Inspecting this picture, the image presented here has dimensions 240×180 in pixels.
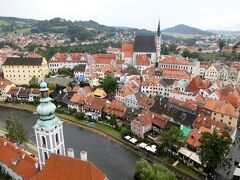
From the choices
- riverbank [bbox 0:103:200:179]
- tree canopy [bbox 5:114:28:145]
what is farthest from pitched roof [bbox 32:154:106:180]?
riverbank [bbox 0:103:200:179]

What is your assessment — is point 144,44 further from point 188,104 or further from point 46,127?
point 46,127

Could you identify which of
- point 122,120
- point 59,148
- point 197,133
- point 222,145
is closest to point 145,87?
point 122,120

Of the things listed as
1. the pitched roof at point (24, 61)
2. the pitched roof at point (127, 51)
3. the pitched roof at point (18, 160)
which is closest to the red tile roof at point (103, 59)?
the pitched roof at point (127, 51)

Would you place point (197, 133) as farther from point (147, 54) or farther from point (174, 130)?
point (147, 54)

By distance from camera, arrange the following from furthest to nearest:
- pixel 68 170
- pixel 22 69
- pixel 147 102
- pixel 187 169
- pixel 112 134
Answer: pixel 22 69 → pixel 147 102 → pixel 112 134 → pixel 187 169 → pixel 68 170

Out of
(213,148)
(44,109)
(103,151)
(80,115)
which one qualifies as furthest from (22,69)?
(213,148)

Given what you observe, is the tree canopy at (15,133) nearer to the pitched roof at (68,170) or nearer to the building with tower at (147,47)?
the pitched roof at (68,170)
